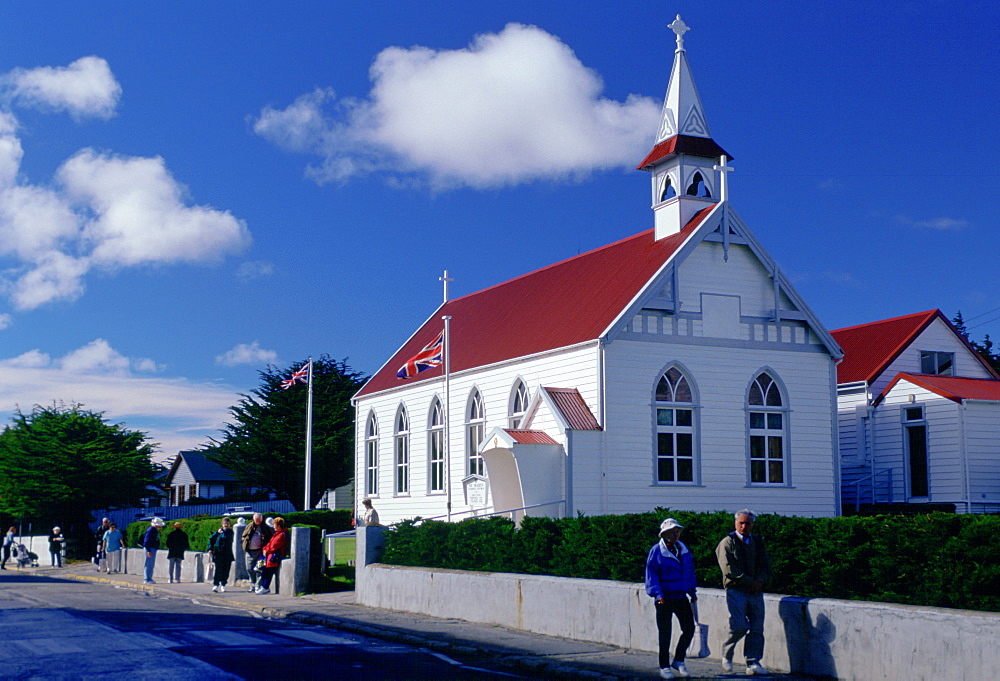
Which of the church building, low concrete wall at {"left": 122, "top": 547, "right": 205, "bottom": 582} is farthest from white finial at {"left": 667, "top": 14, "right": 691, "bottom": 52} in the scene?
low concrete wall at {"left": 122, "top": 547, "right": 205, "bottom": 582}

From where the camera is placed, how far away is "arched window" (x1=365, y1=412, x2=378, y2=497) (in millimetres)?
39938

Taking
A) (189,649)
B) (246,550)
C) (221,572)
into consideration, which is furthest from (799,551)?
(221,572)

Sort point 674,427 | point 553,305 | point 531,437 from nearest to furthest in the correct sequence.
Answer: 1. point 531,437
2. point 674,427
3. point 553,305

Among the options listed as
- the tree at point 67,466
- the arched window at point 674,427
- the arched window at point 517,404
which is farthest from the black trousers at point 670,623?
the tree at point 67,466

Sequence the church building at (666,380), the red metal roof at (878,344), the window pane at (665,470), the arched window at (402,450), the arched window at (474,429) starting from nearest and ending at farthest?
Result: the church building at (666,380), the window pane at (665,470), the arched window at (474,429), the red metal roof at (878,344), the arched window at (402,450)

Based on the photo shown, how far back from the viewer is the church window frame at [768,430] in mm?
28500

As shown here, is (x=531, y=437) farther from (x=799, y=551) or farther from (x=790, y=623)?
(x=790, y=623)

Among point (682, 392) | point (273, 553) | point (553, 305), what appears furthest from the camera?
point (553, 305)

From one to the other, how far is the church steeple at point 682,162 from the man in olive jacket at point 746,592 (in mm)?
18390

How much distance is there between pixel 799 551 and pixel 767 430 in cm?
1471

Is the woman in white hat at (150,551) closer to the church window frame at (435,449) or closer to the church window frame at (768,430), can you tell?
the church window frame at (435,449)

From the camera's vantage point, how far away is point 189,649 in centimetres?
1438

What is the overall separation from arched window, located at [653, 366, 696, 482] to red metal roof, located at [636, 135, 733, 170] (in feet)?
21.7

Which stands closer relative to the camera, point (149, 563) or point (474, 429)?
point (149, 563)
